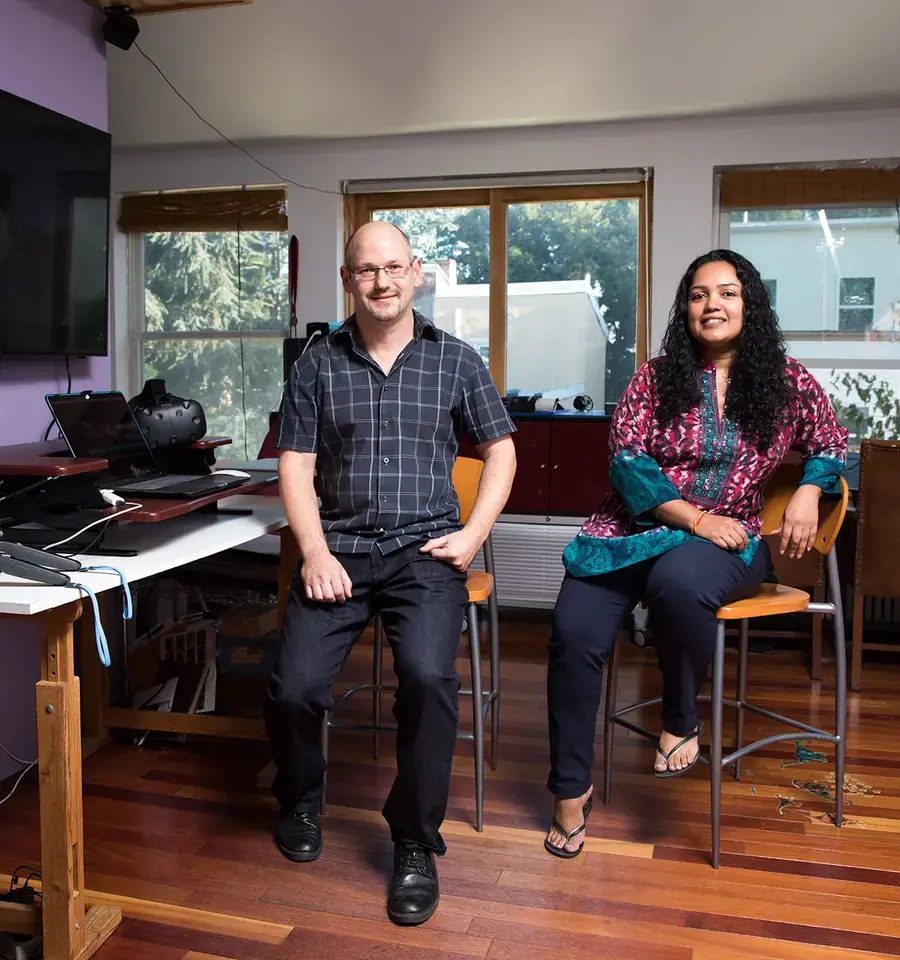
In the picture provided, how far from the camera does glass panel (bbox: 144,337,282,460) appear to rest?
5156 mm

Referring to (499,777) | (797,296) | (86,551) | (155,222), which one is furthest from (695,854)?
(155,222)

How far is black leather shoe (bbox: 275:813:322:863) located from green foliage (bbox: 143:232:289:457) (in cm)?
318

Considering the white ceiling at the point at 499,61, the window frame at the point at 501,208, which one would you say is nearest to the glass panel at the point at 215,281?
the window frame at the point at 501,208

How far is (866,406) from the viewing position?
14.4ft

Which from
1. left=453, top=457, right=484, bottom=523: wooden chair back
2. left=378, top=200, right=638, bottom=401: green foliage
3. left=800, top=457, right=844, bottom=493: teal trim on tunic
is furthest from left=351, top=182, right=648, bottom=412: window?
left=800, top=457, right=844, bottom=493: teal trim on tunic

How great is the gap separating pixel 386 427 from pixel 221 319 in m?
3.25

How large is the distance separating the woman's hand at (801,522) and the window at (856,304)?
2.47 metres

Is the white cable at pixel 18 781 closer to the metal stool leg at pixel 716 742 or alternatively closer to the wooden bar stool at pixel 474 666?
the wooden bar stool at pixel 474 666

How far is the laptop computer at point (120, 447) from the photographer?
222 cm

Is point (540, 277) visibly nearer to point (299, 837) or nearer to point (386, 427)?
point (386, 427)

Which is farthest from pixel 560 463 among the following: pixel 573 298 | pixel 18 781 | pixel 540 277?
pixel 18 781

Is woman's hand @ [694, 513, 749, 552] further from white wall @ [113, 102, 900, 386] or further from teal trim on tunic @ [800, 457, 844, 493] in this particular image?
white wall @ [113, 102, 900, 386]

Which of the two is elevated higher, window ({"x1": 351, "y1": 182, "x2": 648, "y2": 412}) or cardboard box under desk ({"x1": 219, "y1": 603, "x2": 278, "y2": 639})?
window ({"x1": 351, "y1": 182, "x2": 648, "y2": 412})

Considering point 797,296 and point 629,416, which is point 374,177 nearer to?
point 797,296
